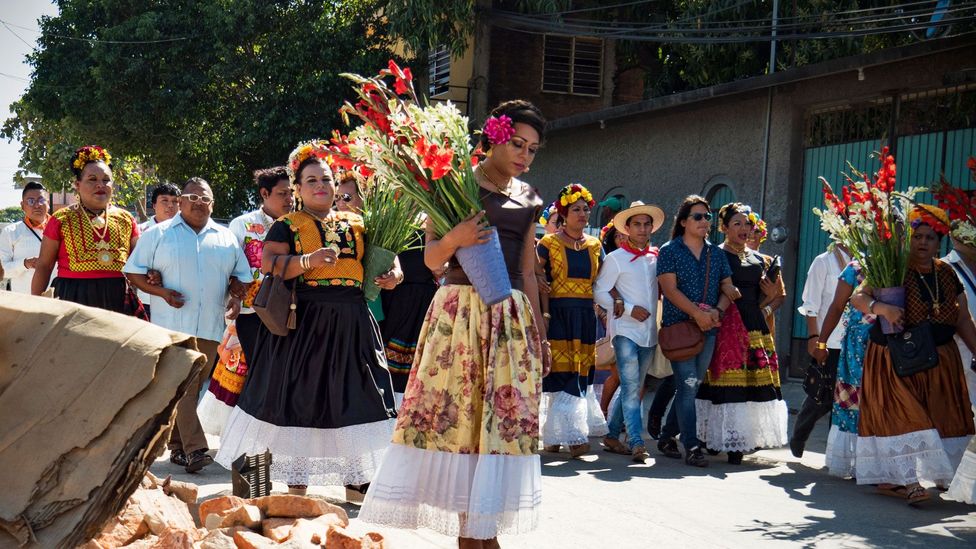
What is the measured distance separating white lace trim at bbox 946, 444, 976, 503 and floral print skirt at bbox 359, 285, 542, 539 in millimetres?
3064

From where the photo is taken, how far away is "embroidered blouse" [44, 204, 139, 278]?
750 centimetres

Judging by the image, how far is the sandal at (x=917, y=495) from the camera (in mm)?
A: 7168

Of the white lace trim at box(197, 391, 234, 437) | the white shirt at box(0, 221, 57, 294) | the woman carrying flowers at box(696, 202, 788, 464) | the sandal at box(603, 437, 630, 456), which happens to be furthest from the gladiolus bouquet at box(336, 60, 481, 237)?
the white shirt at box(0, 221, 57, 294)

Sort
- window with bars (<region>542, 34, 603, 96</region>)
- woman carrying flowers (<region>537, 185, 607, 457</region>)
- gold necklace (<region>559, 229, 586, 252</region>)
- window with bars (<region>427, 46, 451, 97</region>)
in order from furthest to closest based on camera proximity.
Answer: window with bars (<region>542, 34, 603, 96</region>), window with bars (<region>427, 46, 451, 97</region>), gold necklace (<region>559, 229, 586, 252</region>), woman carrying flowers (<region>537, 185, 607, 457</region>)

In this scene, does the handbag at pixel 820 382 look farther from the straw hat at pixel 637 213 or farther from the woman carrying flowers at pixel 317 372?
the woman carrying flowers at pixel 317 372

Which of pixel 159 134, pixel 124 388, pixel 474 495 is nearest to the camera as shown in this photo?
pixel 124 388

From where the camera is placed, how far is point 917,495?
717 cm

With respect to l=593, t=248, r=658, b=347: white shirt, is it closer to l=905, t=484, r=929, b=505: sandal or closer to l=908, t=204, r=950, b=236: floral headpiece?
l=908, t=204, r=950, b=236: floral headpiece

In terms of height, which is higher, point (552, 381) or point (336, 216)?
point (336, 216)

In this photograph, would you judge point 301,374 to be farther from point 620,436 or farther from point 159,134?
point 159,134

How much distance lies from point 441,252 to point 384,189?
5.86ft

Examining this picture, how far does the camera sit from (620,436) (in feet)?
33.0

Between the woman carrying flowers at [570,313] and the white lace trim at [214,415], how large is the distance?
260 cm

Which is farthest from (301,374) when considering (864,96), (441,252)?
(864,96)
